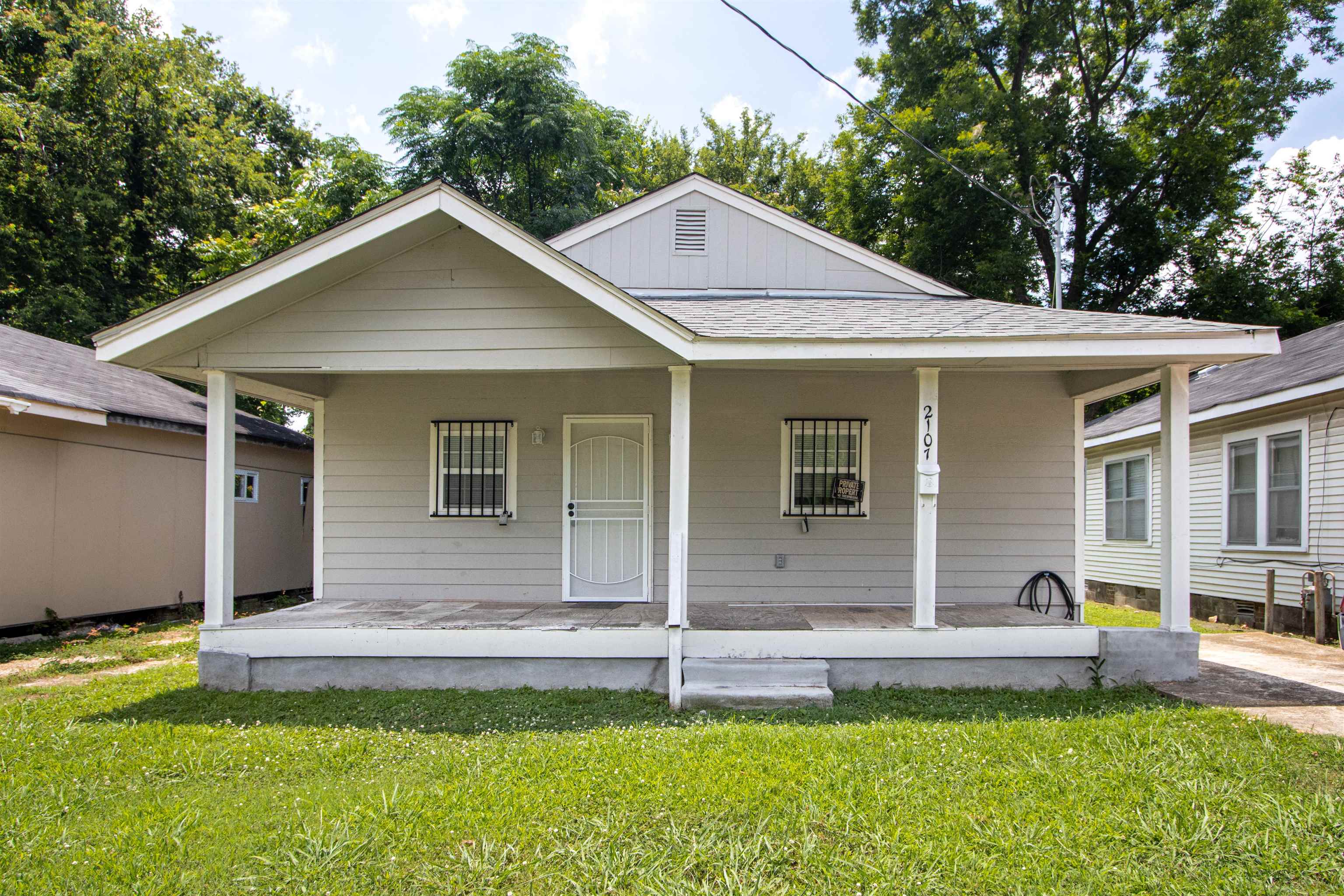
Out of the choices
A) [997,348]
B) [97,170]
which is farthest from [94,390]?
[97,170]

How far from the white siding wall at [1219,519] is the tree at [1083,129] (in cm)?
693

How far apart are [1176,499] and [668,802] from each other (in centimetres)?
453

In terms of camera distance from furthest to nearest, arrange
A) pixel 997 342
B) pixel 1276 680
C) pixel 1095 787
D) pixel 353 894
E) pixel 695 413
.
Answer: pixel 695 413, pixel 1276 680, pixel 997 342, pixel 1095 787, pixel 353 894

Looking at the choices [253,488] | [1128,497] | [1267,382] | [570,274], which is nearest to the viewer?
[570,274]

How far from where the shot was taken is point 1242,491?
30.5 ft

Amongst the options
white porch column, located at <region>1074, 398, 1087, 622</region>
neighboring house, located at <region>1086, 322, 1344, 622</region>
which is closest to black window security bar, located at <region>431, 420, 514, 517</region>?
white porch column, located at <region>1074, 398, 1087, 622</region>

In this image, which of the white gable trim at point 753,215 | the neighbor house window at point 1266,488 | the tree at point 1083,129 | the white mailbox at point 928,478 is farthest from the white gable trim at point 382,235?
the tree at point 1083,129

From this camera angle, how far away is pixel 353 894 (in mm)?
2801

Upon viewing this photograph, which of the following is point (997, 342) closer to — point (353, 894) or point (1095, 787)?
point (1095, 787)

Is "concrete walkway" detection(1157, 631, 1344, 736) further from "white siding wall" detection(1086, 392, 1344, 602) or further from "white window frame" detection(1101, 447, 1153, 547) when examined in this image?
"white window frame" detection(1101, 447, 1153, 547)

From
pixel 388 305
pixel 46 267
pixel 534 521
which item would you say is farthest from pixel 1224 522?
pixel 46 267

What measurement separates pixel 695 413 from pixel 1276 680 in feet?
16.7

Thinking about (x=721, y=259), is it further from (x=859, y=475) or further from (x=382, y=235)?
(x=382, y=235)

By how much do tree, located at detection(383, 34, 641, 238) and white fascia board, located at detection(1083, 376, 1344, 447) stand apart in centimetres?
1224
